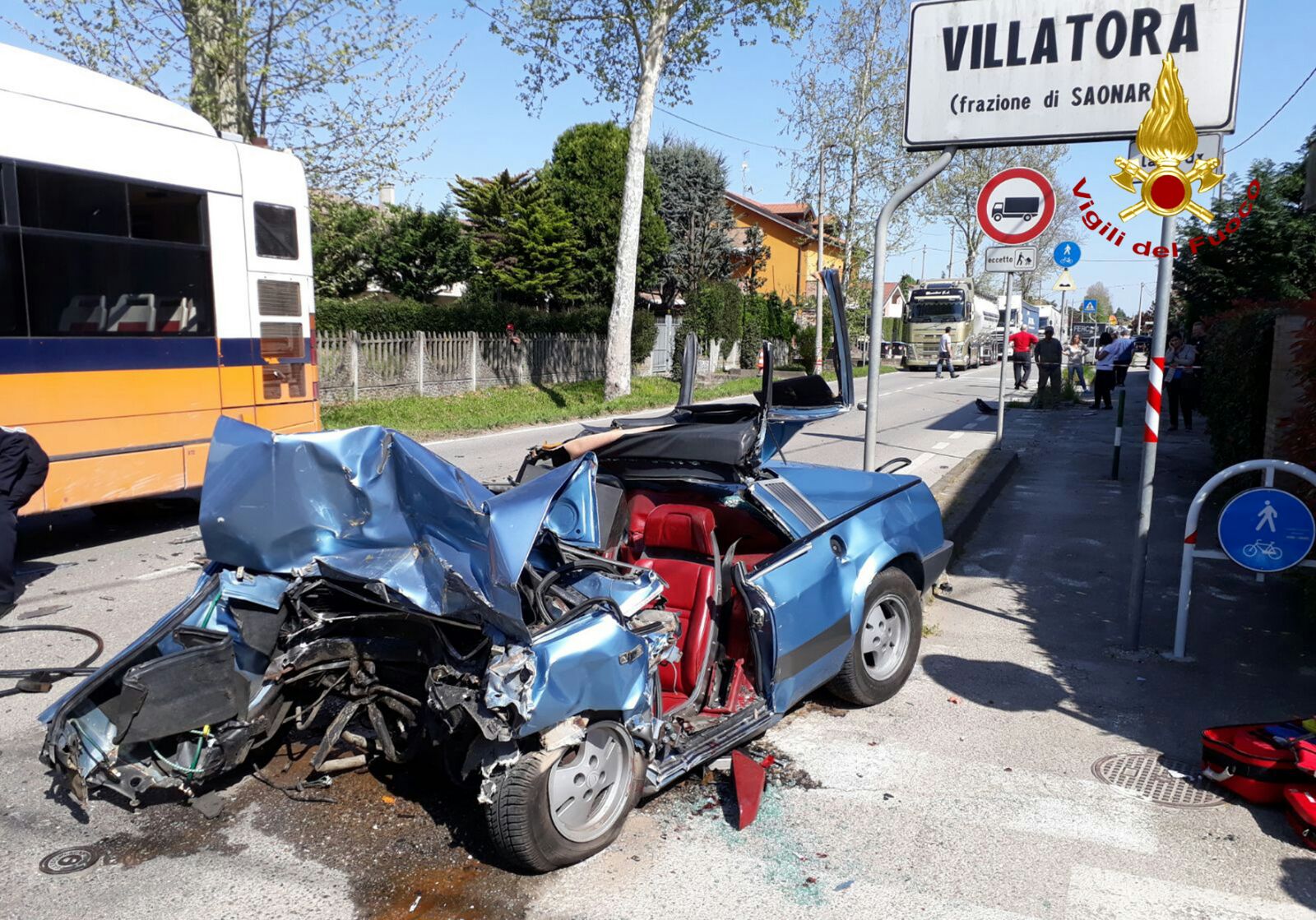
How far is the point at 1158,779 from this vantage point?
4188 mm

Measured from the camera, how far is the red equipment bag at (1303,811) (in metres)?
3.60

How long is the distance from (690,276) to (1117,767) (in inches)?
1255

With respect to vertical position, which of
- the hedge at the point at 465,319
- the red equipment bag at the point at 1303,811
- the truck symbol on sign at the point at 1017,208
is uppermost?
the truck symbol on sign at the point at 1017,208

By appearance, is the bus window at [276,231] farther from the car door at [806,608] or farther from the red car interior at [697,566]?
the car door at [806,608]

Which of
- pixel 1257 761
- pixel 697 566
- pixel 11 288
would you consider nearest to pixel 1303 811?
pixel 1257 761

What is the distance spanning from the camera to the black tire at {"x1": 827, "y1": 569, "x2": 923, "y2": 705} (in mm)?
4762

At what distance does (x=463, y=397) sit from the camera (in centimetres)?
2119

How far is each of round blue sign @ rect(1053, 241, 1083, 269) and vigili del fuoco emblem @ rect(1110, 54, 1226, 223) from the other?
30.2 feet

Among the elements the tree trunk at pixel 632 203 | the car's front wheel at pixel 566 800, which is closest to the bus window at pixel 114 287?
the car's front wheel at pixel 566 800

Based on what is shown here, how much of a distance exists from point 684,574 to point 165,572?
4.82 metres

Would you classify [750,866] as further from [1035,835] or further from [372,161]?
[372,161]

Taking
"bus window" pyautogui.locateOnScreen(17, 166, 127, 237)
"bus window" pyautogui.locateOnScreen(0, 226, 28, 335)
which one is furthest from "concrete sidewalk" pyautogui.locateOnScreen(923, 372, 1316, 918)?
"bus window" pyautogui.locateOnScreen(17, 166, 127, 237)

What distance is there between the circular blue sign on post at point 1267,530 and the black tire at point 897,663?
1655 millimetres

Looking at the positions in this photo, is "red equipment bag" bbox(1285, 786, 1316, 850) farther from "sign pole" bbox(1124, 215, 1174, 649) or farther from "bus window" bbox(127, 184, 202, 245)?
"bus window" bbox(127, 184, 202, 245)
